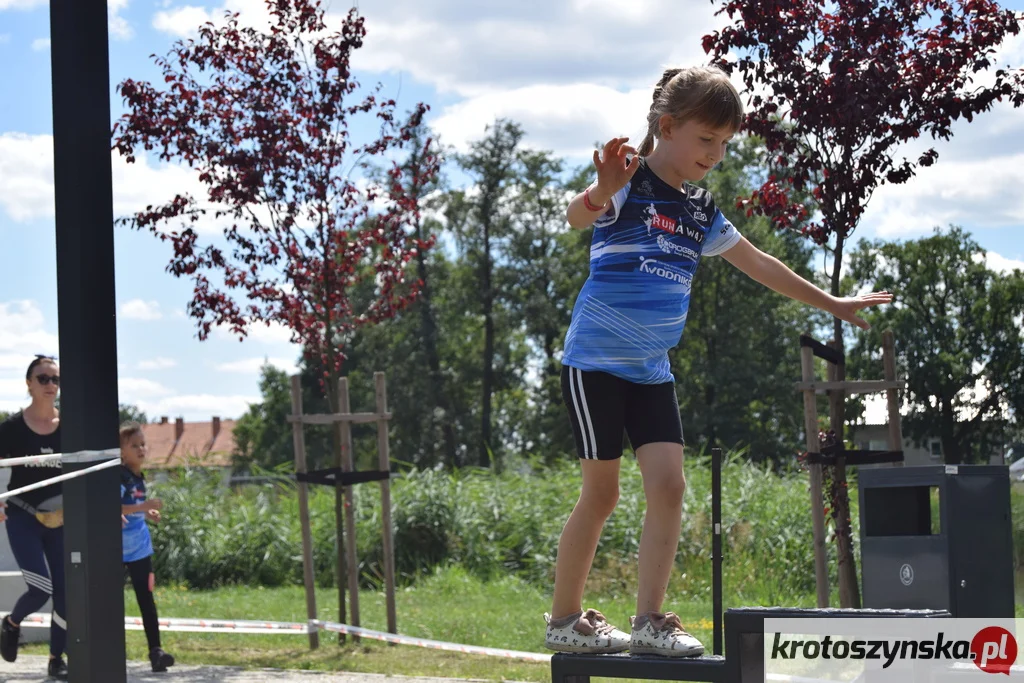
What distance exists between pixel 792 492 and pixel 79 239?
1102 centimetres

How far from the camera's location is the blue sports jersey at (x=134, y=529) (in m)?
8.01

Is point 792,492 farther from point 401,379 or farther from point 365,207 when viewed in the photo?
point 401,379

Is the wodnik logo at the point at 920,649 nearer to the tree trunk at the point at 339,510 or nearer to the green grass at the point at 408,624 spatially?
the green grass at the point at 408,624

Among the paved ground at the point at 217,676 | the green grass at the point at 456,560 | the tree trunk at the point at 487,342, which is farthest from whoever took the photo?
the tree trunk at the point at 487,342

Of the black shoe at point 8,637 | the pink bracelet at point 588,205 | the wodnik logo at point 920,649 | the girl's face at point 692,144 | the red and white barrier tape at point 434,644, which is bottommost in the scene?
the red and white barrier tape at point 434,644

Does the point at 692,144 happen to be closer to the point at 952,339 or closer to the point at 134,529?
the point at 134,529

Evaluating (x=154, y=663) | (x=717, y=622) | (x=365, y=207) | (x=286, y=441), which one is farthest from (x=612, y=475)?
(x=286, y=441)

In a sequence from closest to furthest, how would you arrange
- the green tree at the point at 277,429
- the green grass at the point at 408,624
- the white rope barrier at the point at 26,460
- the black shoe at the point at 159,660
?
1. the white rope barrier at the point at 26,460
2. the black shoe at the point at 159,660
3. the green grass at the point at 408,624
4. the green tree at the point at 277,429

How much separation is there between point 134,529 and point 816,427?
457cm

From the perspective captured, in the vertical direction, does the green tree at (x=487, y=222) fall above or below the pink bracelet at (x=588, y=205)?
above

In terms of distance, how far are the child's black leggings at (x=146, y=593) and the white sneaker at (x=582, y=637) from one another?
4.65 meters

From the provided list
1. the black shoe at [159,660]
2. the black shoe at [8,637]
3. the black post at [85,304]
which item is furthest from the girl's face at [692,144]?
the black shoe at [8,637]

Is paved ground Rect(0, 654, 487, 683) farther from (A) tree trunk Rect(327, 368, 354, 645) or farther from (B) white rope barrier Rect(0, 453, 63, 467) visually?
(B) white rope barrier Rect(0, 453, 63, 467)

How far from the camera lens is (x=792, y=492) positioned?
14242 millimetres
